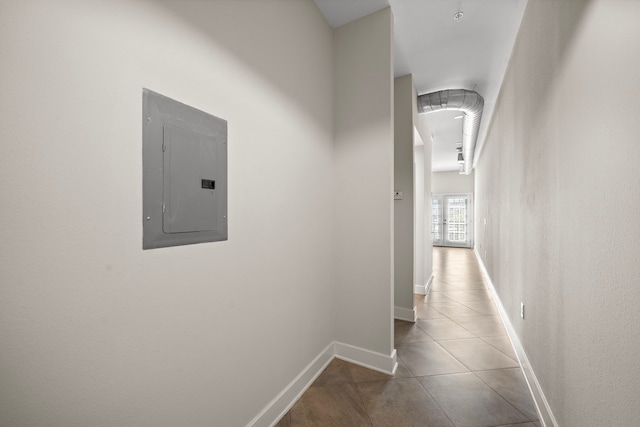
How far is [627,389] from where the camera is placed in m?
0.95

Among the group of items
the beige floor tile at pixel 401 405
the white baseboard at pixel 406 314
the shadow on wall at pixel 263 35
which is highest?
the shadow on wall at pixel 263 35

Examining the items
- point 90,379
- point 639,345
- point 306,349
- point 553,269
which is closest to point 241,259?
point 90,379

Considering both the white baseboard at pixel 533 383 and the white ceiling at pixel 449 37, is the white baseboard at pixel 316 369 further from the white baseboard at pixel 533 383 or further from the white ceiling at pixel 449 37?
the white ceiling at pixel 449 37

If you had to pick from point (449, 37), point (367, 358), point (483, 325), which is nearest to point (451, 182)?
point (483, 325)

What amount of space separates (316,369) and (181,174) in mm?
1901

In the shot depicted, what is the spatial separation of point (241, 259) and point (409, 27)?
2.68 meters

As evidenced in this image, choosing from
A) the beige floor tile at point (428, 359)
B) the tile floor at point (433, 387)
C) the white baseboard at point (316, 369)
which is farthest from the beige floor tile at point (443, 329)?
the white baseboard at point (316, 369)

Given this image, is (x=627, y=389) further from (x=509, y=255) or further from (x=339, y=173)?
(x=509, y=255)

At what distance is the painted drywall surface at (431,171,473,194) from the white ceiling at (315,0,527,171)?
728cm

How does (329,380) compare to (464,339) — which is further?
(464,339)


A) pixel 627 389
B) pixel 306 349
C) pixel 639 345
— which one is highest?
pixel 639 345

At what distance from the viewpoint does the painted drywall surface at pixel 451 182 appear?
1043cm

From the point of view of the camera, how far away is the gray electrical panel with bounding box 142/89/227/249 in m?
1.02

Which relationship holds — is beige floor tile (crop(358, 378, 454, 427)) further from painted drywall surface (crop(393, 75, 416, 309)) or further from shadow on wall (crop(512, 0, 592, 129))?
shadow on wall (crop(512, 0, 592, 129))
